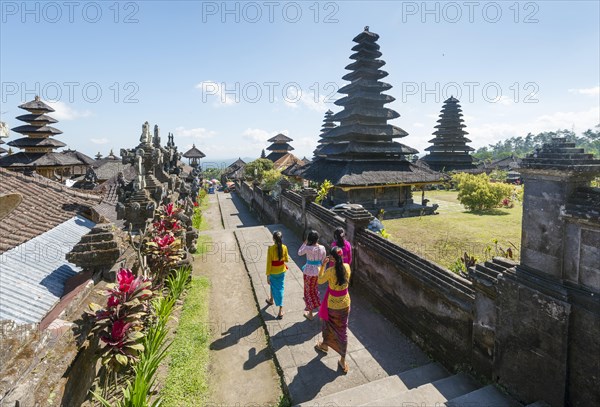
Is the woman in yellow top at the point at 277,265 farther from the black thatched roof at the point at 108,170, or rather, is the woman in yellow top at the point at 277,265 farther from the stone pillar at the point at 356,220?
the black thatched roof at the point at 108,170

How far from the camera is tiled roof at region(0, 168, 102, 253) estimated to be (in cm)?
600

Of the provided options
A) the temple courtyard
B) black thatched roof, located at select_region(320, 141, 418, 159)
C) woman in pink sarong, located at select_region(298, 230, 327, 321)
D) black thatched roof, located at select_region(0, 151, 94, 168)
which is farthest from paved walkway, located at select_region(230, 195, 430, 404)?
black thatched roof, located at select_region(0, 151, 94, 168)

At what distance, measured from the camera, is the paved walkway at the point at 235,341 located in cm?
432

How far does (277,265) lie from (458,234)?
11.4 meters

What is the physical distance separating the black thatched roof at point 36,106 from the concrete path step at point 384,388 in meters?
36.5

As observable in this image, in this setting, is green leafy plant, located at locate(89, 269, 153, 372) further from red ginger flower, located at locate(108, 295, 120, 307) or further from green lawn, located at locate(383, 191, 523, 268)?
green lawn, located at locate(383, 191, 523, 268)

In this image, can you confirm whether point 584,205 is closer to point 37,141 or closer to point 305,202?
point 305,202

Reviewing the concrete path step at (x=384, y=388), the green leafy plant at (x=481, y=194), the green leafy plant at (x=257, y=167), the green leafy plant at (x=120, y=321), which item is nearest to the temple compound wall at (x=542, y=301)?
the concrete path step at (x=384, y=388)

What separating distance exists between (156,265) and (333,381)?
4.64 metres

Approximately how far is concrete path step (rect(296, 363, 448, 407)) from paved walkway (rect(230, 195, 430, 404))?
0.25 m

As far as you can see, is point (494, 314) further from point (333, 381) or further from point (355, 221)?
point (355, 221)

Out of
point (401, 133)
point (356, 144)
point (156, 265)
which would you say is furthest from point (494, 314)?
point (401, 133)

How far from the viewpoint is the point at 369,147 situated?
21.4m

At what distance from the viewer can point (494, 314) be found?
151 inches
